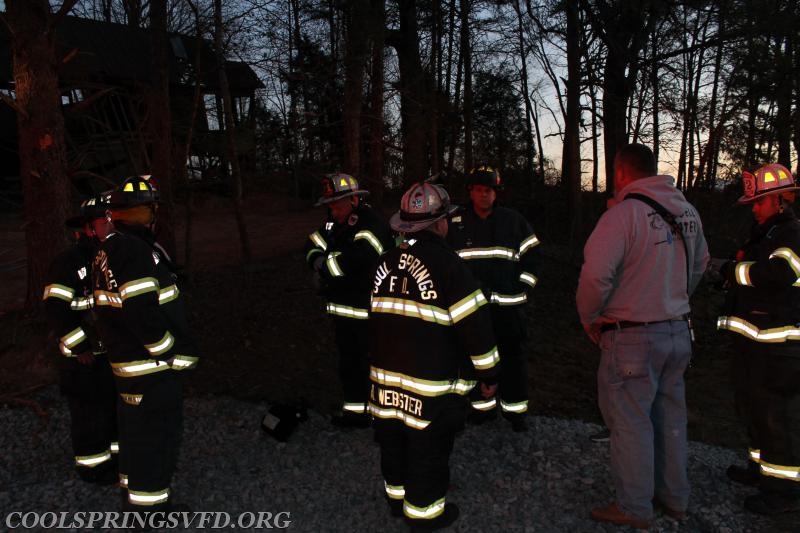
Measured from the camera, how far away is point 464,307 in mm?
3152

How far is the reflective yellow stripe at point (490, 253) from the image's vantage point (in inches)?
189

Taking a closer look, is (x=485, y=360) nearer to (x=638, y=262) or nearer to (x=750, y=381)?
(x=638, y=262)

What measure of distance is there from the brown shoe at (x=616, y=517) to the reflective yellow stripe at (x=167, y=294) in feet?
9.45

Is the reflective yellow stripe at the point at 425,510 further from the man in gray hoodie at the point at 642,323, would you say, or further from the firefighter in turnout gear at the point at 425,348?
the man in gray hoodie at the point at 642,323

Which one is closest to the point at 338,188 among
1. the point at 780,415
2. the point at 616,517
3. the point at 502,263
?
the point at 502,263

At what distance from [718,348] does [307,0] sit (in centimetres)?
910

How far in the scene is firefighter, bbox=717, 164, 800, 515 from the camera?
12.2 ft

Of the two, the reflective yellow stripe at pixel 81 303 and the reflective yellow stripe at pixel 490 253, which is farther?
the reflective yellow stripe at pixel 490 253

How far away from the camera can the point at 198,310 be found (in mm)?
8102

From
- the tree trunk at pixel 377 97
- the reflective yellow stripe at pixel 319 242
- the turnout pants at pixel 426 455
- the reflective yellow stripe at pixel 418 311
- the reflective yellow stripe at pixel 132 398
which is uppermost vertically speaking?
the tree trunk at pixel 377 97

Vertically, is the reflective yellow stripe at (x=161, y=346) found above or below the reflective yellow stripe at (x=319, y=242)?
below

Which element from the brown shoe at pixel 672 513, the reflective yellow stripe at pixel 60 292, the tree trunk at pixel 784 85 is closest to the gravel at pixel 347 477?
the brown shoe at pixel 672 513

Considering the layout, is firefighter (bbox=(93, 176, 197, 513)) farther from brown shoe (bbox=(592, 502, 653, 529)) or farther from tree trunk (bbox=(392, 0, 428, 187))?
tree trunk (bbox=(392, 0, 428, 187))

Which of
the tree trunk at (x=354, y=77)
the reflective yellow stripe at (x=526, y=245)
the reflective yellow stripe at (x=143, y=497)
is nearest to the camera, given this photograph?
the reflective yellow stripe at (x=143, y=497)
